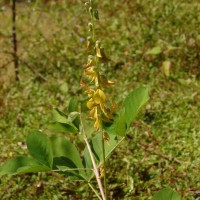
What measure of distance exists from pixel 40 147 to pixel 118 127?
1.04 ft

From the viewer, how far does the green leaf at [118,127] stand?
129 cm

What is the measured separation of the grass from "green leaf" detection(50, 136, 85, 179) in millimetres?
467

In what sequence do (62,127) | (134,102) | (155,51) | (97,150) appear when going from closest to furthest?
(134,102) → (62,127) → (97,150) → (155,51)

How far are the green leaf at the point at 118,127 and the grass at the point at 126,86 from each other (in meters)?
0.71

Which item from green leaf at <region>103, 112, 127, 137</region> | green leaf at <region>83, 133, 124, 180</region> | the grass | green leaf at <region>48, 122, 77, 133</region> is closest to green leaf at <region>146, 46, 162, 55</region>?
the grass

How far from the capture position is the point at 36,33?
11.7ft

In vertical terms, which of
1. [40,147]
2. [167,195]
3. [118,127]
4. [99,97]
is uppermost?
[99,97]

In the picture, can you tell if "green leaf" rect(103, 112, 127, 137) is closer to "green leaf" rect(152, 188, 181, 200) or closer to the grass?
"green leaf" rect(152, 188, 181, 200)

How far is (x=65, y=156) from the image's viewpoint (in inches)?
64.7

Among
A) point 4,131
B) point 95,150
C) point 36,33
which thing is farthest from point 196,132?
point 36,33

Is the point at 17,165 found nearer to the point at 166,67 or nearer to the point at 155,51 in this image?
the point at 166,67

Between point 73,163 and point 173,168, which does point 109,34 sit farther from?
point 73,163

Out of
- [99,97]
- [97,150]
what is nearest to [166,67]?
[97,150]

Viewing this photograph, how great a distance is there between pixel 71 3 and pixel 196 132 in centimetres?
207
